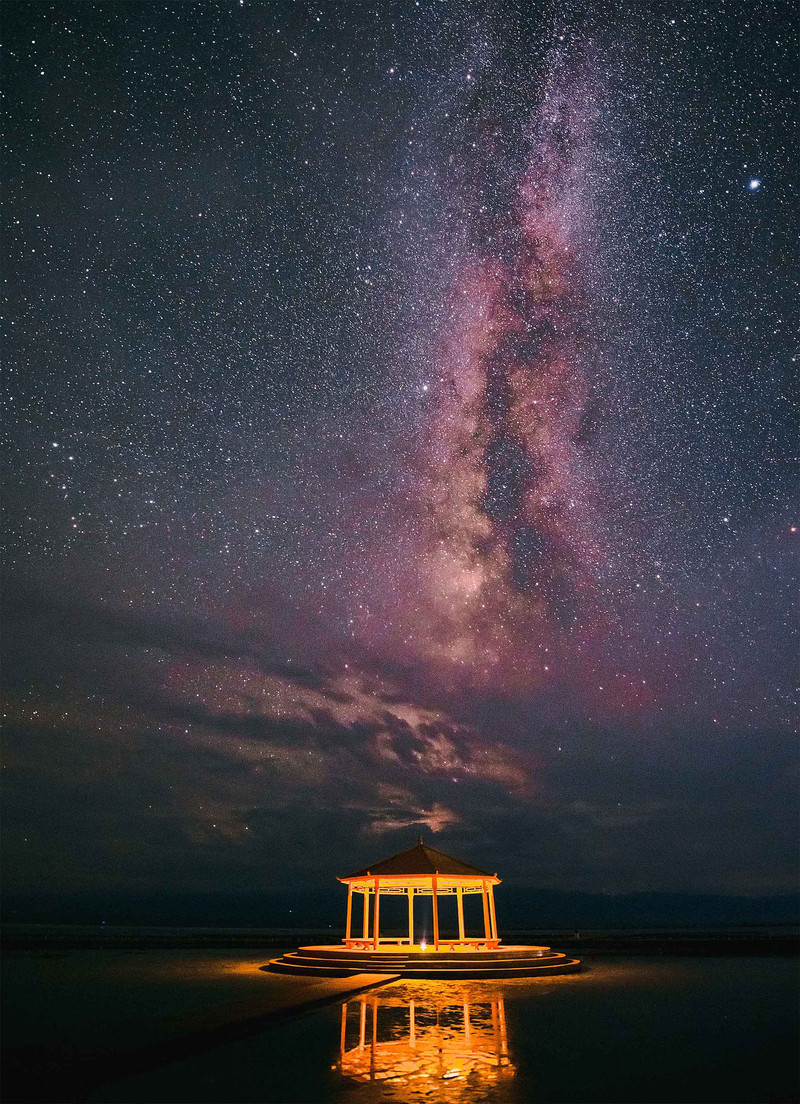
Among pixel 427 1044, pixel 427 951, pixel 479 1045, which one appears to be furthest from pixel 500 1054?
pixel 427 951

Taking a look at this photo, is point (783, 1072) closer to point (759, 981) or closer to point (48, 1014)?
point (48, 1014)

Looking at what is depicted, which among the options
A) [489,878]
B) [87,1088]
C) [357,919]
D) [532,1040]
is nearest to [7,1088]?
[87,1088]

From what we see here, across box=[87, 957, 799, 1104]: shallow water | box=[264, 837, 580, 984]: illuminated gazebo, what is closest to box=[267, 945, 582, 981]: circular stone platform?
box=[264, 837, 580, 984]: illuminated gazebo

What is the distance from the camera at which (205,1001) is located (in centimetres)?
1725

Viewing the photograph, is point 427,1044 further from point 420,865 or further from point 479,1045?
point 420,865

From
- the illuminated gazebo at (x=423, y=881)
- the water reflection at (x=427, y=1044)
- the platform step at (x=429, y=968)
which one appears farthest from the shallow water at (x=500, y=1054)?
the illuminated gazebo at (x=423, y=881)

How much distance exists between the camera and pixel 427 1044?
10.9m

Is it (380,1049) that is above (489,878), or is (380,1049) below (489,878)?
below

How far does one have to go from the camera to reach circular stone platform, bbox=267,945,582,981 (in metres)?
21.9

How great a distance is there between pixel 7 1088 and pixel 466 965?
664 inches

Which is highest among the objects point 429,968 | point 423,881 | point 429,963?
point 423,881

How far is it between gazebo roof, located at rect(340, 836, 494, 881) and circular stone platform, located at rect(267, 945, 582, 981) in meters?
2.43

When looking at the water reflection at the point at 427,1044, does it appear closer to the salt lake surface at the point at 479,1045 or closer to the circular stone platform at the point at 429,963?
the salt lake surface at the point at 479,1045

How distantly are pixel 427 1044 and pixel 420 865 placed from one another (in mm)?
14964
